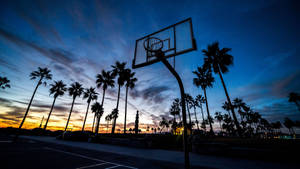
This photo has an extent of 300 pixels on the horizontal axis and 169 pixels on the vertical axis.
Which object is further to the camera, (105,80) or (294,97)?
(294,97)

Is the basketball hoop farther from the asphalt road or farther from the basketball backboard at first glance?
the asphalt road

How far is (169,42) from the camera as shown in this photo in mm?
5824

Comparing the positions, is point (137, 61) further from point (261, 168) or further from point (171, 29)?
point (261, 168)

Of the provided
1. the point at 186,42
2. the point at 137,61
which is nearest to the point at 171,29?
the point at 186,42

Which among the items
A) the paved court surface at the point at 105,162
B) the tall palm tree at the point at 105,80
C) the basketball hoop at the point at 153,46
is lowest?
the paved court surface at the point at 105,162

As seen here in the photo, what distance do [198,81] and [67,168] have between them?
97.8 ft

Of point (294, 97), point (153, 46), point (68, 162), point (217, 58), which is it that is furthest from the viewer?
point (294, 97)

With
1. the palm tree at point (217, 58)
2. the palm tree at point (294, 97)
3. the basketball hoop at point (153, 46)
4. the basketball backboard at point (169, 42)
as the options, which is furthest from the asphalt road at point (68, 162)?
the palm tree at point (294, 97)

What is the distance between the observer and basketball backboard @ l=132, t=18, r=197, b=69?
5343mm

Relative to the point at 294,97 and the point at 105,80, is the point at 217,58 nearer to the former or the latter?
the point at 105,80

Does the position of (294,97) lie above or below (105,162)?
above

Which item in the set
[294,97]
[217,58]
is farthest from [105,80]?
[294,97]

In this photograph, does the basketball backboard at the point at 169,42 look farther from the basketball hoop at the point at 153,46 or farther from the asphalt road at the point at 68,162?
the asphalt road at the point at 68,162

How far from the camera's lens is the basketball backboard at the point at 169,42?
5.34 m
